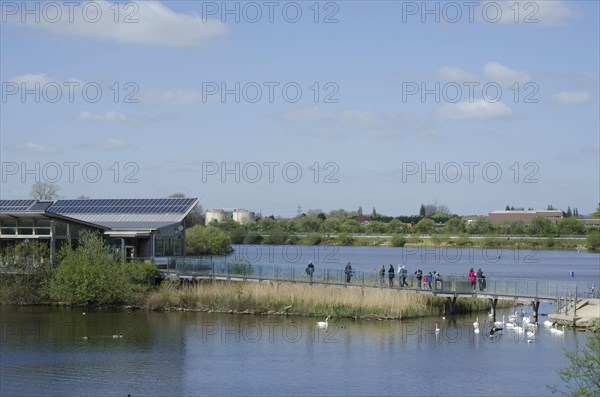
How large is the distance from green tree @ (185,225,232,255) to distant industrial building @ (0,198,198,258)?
23295 mm

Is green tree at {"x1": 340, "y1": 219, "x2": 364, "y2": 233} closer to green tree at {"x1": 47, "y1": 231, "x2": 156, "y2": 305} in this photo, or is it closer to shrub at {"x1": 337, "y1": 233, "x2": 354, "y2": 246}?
shrub at {"x1": 337, "y1": 233, "x2": 354, "y2": 246}

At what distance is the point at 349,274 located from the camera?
171 ft

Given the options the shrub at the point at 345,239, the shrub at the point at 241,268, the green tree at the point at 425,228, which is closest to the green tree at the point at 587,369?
the shrub at the point at 241,268

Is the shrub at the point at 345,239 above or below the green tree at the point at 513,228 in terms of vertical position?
below

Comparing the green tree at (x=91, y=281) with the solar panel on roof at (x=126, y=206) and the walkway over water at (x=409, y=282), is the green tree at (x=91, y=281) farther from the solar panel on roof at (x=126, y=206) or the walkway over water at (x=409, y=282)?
the solar panel on roof at (x=126, y=206)

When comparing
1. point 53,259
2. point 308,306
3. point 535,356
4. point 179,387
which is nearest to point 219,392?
point 179,387

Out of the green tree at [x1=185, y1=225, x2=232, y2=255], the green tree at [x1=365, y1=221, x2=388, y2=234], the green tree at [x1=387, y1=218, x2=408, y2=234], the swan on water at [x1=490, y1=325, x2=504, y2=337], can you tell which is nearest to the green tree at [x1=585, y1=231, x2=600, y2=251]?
the green tree at [x1=387, y1=218, x2=408, y2=234]

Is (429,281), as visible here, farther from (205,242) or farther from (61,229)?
(205,242)

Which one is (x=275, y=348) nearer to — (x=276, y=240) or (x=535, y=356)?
(x=535, y=356)

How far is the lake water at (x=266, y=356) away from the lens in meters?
32.3

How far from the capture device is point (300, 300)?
166 ft

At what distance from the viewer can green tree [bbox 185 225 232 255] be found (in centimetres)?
9369

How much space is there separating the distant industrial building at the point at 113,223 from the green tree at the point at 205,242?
76.4ft

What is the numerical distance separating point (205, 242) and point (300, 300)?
150 feet
